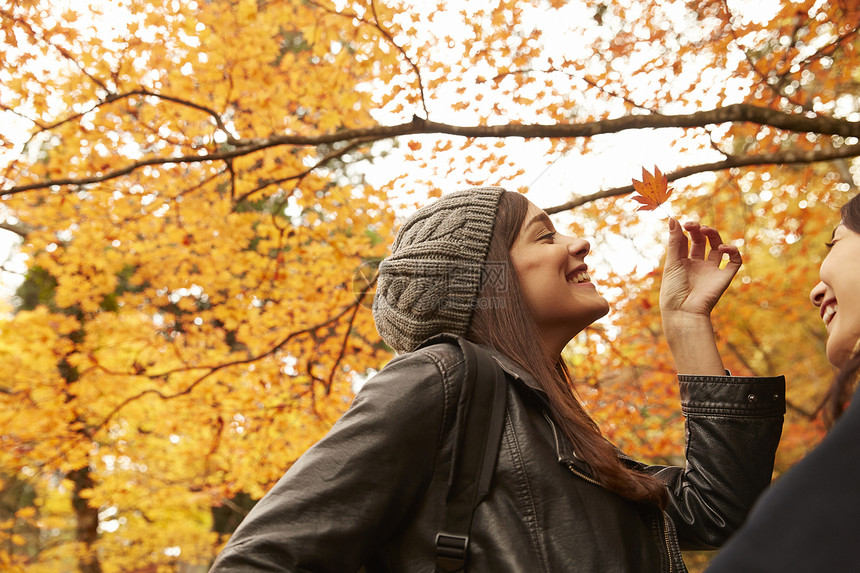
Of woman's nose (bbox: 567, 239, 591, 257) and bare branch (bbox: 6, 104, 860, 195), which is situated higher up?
bare branch (bbox: 6, 104, 860, 195)

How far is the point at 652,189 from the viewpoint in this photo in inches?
79.5

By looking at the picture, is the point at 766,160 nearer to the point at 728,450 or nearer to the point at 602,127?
the point at 602,127

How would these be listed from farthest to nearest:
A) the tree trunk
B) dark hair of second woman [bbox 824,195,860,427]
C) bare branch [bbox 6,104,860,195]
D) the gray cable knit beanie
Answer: the tree trunk
bare branch [bbox 6,104,860,195]
the gray cable knit beanie
dark hair of second woman [bbox 824,195,860,427]

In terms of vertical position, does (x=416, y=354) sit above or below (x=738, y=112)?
below

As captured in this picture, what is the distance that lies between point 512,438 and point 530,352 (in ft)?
1.06

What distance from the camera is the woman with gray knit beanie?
124 cm

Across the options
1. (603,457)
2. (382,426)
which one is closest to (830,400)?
(603,457)

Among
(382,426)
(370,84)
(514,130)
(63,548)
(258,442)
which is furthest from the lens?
(63,548)

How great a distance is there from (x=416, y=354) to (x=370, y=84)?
4.75m

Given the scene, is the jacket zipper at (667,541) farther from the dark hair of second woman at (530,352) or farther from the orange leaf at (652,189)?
the orange leaf at (652,189)

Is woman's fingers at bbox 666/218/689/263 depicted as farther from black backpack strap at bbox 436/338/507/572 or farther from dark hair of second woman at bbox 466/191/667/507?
black backpack strap at bbox 436/338/507/572

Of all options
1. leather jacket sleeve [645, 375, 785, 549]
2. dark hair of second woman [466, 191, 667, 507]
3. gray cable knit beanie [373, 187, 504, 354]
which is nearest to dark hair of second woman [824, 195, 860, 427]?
dark hair of second woman [466, 191, 667, 507]

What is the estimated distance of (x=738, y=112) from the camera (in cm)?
334

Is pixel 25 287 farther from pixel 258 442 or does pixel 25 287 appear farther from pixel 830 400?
pixel 830 400
